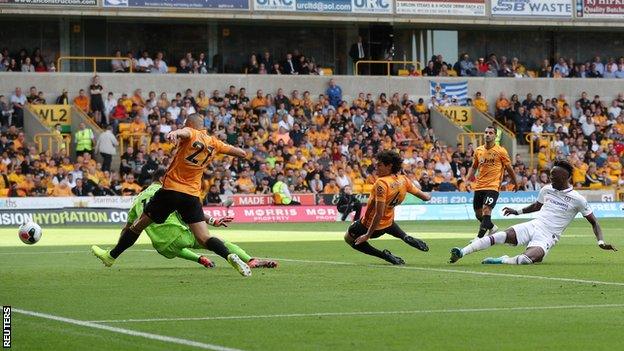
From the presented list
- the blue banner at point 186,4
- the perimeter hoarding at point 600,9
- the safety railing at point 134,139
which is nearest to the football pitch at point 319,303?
the safety railing at point 134,139

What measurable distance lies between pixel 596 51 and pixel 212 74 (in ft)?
68.5

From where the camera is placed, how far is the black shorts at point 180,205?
16.7 m

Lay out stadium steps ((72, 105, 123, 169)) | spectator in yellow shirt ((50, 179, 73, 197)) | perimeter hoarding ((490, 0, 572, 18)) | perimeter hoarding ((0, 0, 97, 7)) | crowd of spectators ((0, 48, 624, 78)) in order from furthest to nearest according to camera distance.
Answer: perimeter hoarding ((490, 0, 572, 18)) → crowd of spectators ((0, 48, 624, 78)) → perimeter hoarding ((0, 0, 97, 7)) → stadium steps ((72, 105, 123, 169)) → spectator in yellow shirt ((50, 179, 73, 197))

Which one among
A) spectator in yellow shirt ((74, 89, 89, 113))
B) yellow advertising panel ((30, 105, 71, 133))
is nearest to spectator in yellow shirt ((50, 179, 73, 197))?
yellow advertising panel ((30, 105, 71, 133))

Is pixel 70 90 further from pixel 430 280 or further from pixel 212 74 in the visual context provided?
pixel 430 280

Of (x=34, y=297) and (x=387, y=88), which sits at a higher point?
(x=387, y=88)

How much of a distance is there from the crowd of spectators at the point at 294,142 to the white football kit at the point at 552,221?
22.9m

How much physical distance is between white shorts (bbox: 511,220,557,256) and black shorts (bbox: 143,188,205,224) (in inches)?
Result: 184

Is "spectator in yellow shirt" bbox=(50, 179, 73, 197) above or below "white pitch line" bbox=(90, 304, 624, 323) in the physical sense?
above

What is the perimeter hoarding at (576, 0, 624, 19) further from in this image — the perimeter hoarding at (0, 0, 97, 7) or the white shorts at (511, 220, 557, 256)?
the white shorts at (511, 220, 557, 256)

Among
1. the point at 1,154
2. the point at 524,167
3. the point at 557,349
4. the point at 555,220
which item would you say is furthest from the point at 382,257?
the point at 524,167

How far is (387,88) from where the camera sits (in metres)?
52.7

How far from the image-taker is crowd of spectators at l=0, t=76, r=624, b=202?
4144 cm

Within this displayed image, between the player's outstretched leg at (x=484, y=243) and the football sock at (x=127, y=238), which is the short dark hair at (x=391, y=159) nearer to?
the player's outstretched leg at (x=484, y=243)
